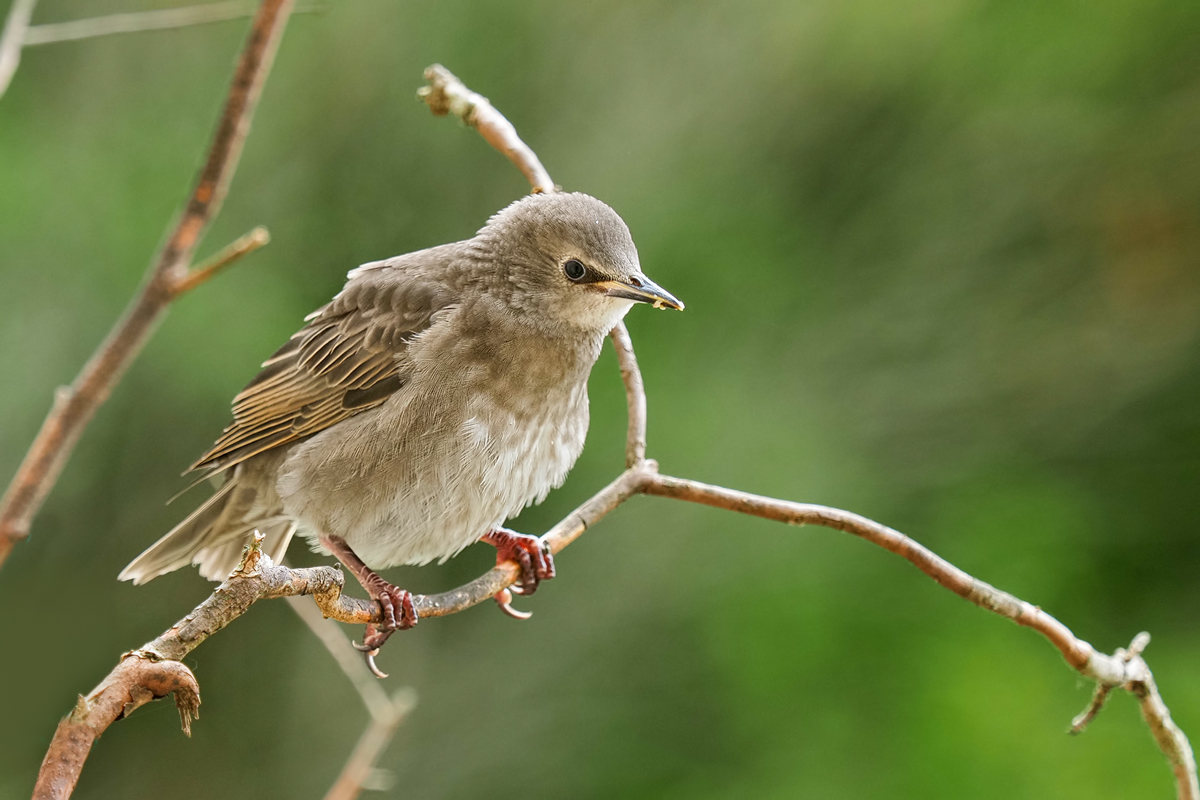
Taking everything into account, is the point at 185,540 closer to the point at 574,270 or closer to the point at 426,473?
the point at 426,473

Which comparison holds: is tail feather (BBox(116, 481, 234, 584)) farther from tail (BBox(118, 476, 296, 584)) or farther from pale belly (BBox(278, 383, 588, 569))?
pale belly (BBox(278, 383, 588, 569))

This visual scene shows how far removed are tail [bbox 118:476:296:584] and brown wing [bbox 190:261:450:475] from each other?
0.07 metres

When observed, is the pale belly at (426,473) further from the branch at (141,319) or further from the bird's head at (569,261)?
the branch at (141,319)

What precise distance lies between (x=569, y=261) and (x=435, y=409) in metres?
0.38

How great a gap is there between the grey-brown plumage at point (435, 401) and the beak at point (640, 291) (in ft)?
0.06

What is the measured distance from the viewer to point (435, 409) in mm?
2121

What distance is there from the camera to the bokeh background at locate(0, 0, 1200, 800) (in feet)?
12.8

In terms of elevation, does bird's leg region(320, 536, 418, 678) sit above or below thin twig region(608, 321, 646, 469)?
below

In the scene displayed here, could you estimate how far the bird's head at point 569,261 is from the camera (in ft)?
6.21

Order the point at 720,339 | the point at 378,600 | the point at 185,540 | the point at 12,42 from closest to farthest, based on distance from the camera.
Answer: the point at 12,42, the point at 378,600, the point at 185,540, the point at 720,339

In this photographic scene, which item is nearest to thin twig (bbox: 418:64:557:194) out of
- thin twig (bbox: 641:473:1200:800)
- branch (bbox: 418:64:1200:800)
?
branch (bbox: 418:64:1200:800)

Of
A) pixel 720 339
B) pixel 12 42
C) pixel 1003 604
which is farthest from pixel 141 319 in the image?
pixel 720 339

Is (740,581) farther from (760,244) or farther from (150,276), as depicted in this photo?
(150,276)

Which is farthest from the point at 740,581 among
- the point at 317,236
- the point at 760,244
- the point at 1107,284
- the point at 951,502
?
the point at 317,236
